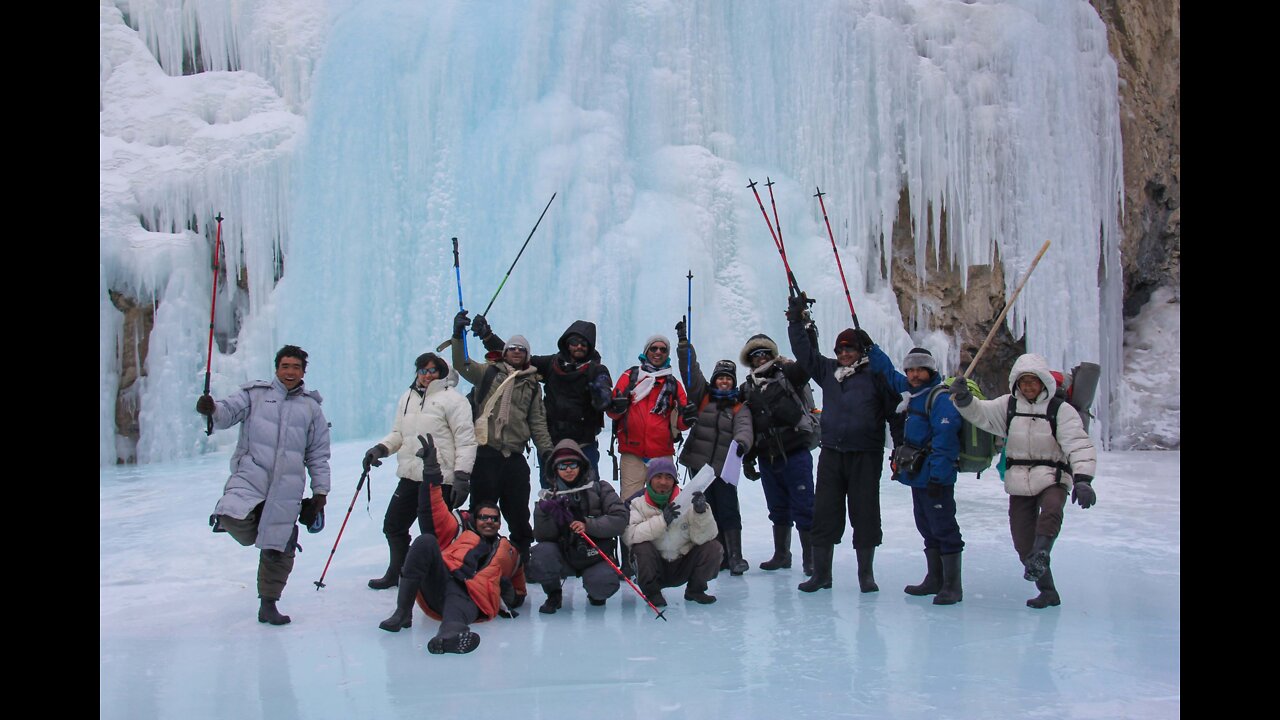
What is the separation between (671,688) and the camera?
329 cm

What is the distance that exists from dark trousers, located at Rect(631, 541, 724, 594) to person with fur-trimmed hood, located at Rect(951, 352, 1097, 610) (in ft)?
4.47

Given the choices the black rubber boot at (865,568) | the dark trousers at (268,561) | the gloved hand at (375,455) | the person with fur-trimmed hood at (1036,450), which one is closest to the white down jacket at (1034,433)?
the person with fur-trimmed hood at (1036,450)

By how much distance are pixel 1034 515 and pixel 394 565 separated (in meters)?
3.18

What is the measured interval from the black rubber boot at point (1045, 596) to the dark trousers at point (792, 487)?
115cm

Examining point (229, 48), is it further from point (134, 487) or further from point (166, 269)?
point (134, 487)

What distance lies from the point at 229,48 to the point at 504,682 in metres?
12.4

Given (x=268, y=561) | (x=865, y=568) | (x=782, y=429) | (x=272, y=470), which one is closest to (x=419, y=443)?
(x=272, y=470)

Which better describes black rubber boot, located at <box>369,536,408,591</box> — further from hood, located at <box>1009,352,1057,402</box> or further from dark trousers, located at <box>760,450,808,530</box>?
hood, located at <box>1009,352,1057,402</box>

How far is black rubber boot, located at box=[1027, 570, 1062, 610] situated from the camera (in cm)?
436

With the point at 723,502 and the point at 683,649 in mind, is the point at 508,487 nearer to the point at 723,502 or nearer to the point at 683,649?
the point at 723,502

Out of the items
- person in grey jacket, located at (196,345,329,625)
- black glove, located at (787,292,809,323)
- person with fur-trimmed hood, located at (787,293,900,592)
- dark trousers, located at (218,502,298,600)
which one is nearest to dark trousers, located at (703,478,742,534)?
person with fur-trimmed hood, located at (787,293,900,592)

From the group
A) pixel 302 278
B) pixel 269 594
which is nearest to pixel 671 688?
pixel 269 594
